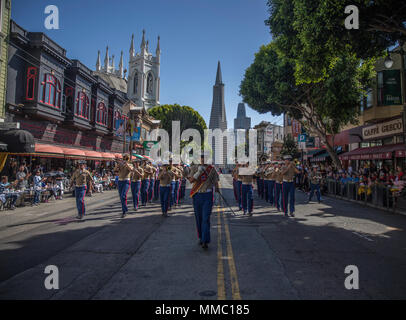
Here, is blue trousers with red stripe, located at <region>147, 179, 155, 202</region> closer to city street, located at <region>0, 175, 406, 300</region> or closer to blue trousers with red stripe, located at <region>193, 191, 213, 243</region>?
city street, located at <region>0, 175, 406, 300</region>

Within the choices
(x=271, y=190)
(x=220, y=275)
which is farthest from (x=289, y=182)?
(x=220, y=275)

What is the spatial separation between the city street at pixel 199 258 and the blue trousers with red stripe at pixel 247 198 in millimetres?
922

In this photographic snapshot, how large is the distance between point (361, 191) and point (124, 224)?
12.6 meters

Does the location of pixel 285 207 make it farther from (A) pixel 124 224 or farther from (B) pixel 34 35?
(B) pixel 34 35

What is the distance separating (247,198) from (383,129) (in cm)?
1696

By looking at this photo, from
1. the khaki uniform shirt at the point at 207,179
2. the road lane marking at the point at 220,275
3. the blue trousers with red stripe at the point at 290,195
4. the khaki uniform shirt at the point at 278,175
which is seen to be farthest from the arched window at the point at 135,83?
the road lane marking at the point at 220,275

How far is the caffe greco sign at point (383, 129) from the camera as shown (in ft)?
63.5

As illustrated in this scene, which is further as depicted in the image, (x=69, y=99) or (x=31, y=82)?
(x=69, y=99)

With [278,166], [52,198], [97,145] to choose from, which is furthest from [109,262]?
[97,145]

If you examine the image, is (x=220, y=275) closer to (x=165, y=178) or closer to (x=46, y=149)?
(x=165, y=178)

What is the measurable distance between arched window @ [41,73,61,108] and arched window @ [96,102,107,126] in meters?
7.52

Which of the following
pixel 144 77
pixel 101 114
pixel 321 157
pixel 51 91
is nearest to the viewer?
pixel 51 91

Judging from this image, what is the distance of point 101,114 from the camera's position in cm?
3044

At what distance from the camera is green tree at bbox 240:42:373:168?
1820cm
